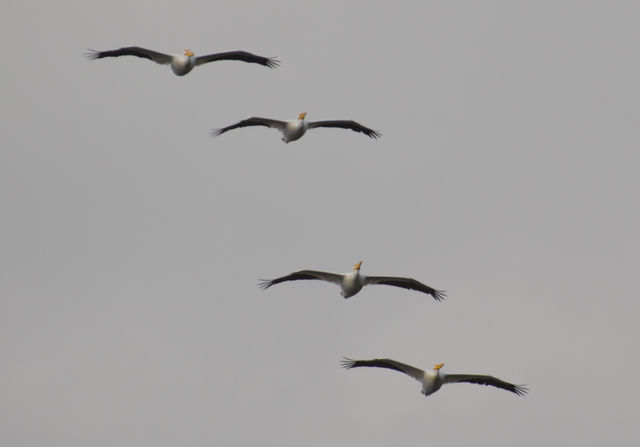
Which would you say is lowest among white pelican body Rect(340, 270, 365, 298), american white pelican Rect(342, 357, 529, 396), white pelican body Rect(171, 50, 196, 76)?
american white pelican Rect(342, 357, 529, 396)

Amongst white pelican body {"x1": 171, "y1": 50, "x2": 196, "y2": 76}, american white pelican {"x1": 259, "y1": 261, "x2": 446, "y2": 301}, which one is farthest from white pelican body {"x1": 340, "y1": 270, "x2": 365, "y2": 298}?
white pelican body {"x1": 171, "y1": 50, "x2": 196, "y2": 76}

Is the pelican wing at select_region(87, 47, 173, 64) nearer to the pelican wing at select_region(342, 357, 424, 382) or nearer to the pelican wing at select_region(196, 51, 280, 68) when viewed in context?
the pelican wing at select_region(196, 51, 280, 68)

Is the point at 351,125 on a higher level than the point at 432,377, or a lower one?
higher

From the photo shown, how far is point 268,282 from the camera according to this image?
4278 centimetres

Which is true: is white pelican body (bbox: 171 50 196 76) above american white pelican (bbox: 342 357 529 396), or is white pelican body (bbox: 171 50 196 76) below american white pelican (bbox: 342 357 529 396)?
above

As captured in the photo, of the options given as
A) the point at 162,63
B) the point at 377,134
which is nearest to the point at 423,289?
the point at 377,134

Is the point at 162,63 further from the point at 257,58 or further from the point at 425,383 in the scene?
the point at 425,383

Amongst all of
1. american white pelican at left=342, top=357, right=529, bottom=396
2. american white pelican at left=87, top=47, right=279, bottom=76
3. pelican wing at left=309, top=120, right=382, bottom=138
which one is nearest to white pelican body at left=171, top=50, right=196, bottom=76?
american white pelican at left=87, top=47, right=279, bottom=76

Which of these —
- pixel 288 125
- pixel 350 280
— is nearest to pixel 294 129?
pixel 288 125

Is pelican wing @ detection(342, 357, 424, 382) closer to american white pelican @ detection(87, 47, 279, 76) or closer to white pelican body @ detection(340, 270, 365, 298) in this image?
white pelican body @ detection(340, 270, 365, 298)

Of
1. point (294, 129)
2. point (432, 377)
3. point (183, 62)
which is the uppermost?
point (183, 62)

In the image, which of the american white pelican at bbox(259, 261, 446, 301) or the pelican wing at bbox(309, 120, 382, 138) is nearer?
the american white pelican at bbox(259, 261, 446, 301)

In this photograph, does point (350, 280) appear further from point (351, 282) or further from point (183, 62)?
point (183, 62)

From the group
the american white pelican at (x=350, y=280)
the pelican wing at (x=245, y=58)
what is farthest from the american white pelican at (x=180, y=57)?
the american white pelican at (x=350, y=280)
